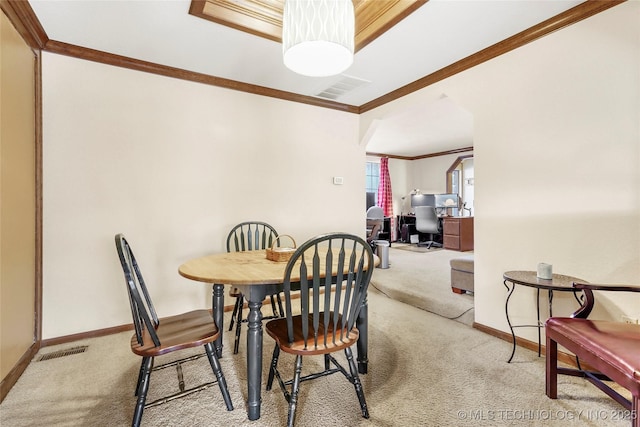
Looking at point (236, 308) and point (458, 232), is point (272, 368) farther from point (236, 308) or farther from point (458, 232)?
point (458, 232)

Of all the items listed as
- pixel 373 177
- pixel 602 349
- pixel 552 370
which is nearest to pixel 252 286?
pixel 602 349

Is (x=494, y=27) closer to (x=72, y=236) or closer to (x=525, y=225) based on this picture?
(x=525, y=225)

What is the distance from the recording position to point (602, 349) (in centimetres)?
128

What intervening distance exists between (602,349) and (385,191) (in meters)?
6.80

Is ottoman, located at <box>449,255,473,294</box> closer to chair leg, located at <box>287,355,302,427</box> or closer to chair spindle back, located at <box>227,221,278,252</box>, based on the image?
chair spindle back, located at <box>227,221,278,252</box>

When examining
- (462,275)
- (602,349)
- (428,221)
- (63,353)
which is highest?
(428,221)

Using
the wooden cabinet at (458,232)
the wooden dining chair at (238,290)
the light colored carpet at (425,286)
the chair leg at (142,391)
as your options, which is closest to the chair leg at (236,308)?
the wooden dining chair at (238,290)

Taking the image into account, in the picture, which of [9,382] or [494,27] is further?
[494,27]

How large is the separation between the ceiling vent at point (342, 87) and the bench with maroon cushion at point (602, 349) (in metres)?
2.46

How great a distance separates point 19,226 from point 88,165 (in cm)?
71

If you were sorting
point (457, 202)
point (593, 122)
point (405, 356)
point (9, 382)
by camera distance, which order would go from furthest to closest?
1. point (457, 202)
2. point (405, 356)
3. point (593, 122)
4. point (9, 382)

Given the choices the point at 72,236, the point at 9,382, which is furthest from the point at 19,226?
the point at 9,382

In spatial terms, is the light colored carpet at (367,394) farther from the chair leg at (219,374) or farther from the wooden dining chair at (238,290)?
the wooden dining chair at (238,290)

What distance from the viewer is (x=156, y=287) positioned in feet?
9.02
